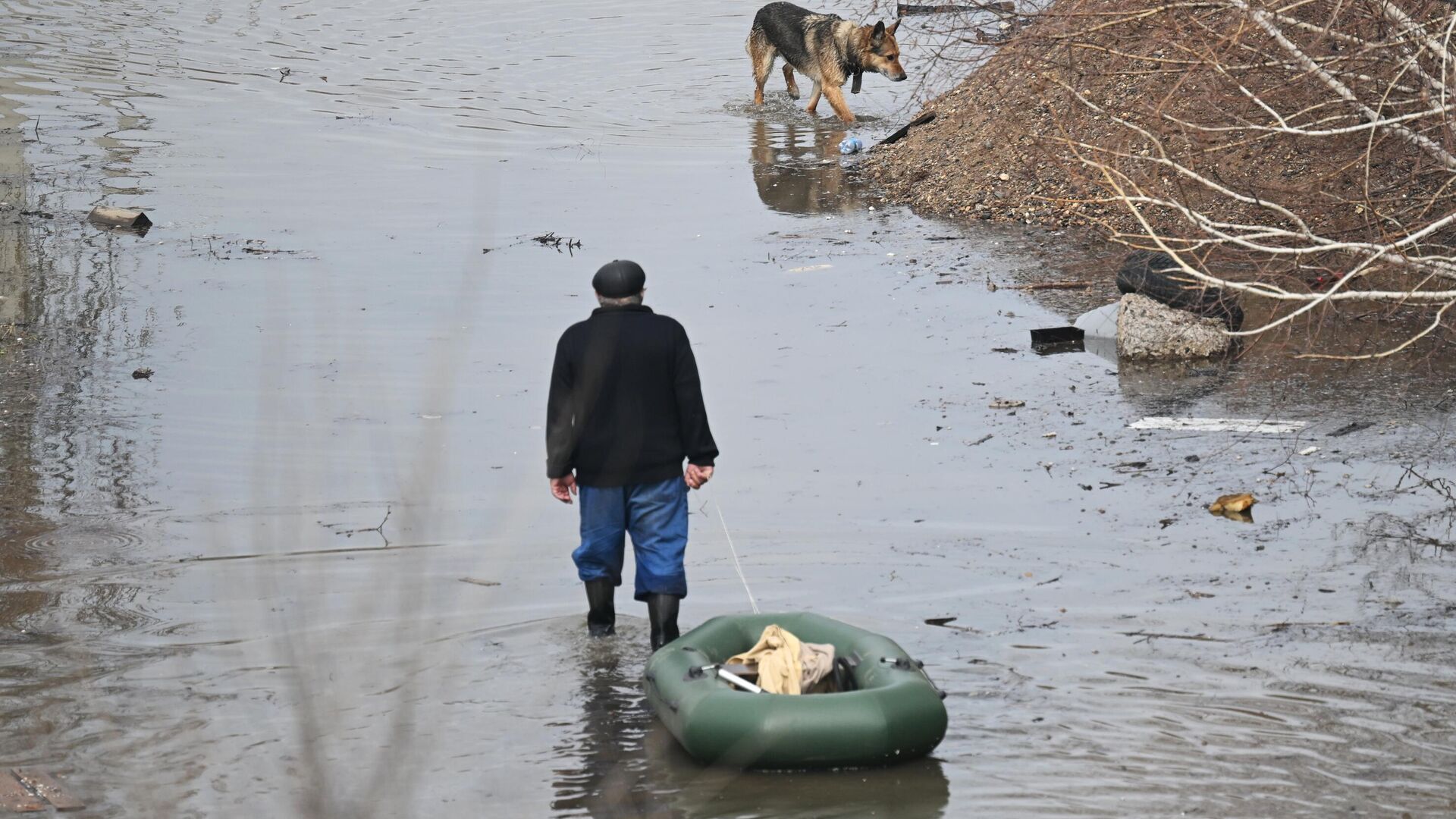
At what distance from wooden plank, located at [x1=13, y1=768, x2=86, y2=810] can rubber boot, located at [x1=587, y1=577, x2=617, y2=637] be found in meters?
2.10

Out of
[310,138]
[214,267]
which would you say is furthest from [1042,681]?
[310,138]

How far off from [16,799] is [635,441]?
245 centimetres

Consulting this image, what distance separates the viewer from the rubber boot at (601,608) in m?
6.44

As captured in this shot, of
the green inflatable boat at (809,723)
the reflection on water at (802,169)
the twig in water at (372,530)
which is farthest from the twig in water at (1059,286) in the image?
the green inflatable boat at (809,723)

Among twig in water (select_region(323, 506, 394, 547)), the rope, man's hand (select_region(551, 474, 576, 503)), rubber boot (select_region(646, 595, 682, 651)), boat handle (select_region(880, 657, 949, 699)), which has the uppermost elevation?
man's hand (select_region(551, 474, 576, 503))

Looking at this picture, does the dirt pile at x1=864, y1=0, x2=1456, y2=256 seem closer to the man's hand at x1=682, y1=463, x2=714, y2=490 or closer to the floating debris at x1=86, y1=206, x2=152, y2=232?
the man's hand at x1=682, y1=463, x2=714, y2=490

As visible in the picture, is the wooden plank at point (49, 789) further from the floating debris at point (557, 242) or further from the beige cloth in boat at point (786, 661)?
the floating debris at point (557, 242)

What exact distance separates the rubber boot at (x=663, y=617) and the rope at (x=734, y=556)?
0.46m

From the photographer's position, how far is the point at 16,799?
16.5ft

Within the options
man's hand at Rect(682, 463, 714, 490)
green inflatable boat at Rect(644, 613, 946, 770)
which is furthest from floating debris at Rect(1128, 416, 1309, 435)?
green inflatable boat at Rect(644, 613, 946, 770)

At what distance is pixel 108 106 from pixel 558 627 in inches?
662

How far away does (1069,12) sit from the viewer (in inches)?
292

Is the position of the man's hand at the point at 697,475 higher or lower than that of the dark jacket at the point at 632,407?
lower

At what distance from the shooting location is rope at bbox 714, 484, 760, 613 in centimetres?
701
